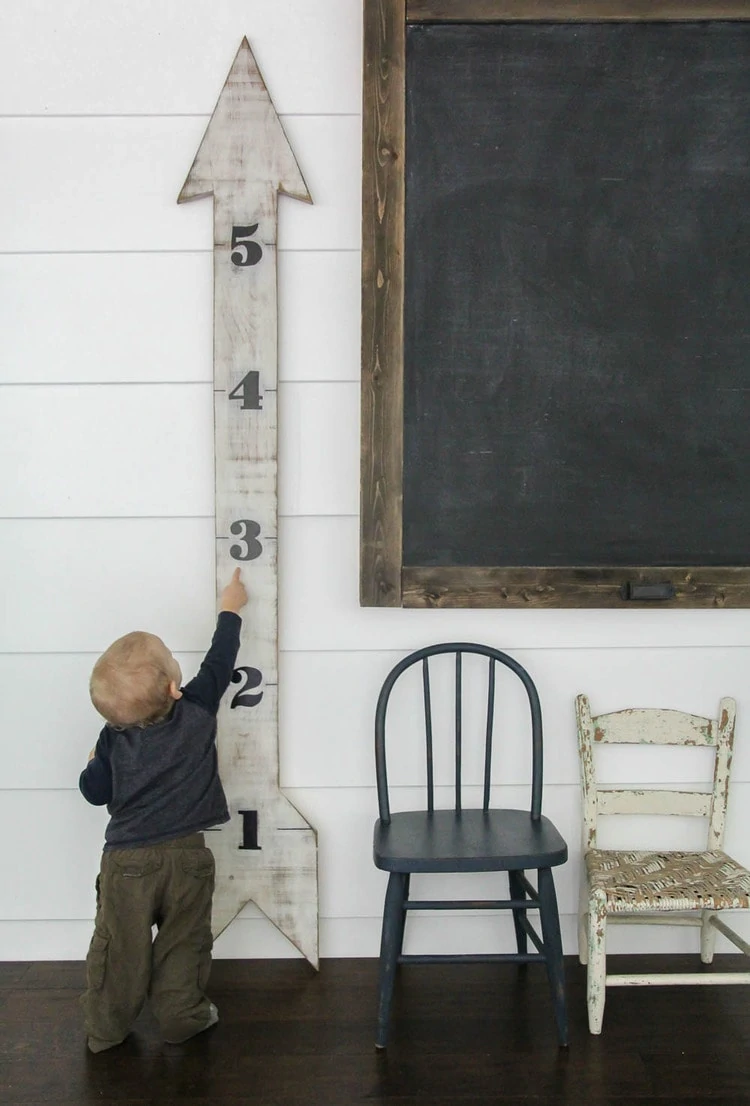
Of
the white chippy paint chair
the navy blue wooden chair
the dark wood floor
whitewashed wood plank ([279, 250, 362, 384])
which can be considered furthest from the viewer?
whitewashed wood plank ([279, 250, 362, 384])

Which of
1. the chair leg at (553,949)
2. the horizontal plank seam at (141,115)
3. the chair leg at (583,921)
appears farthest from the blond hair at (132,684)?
the horizontal plank seam at (141,115)

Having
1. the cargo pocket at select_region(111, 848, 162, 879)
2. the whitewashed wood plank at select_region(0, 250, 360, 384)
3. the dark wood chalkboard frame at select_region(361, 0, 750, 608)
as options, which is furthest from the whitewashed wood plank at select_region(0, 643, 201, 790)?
the whitewashed wood plank at select_region(0, 250, 360, 384)

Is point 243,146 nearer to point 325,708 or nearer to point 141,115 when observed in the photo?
point 141,115

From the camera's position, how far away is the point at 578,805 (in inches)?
89.3

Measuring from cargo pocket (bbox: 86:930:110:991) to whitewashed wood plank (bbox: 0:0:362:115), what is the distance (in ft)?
5.87

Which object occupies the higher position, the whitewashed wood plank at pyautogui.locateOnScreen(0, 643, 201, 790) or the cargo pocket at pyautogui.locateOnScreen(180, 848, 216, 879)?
the whitewashed wood plank at pyautogui.locateOnScreen(0, 643, 201, 790)

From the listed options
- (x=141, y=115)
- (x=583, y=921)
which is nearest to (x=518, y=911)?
(x=583, y=921)

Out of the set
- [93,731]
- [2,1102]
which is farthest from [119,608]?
[2,1102]

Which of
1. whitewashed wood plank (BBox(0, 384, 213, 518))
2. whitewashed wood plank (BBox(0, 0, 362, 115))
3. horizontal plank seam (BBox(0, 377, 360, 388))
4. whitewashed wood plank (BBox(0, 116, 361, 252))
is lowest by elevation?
whitewashed wood plank (BBox(0, 384, 213, 518))

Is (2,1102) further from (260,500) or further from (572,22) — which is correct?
(572,22)

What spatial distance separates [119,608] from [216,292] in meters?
0.76

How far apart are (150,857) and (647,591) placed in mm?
1206

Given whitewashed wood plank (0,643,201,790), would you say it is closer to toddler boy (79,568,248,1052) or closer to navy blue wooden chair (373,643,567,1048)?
toddler boy (79,568,248,1052)

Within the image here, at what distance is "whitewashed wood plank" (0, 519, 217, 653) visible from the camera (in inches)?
87.2
